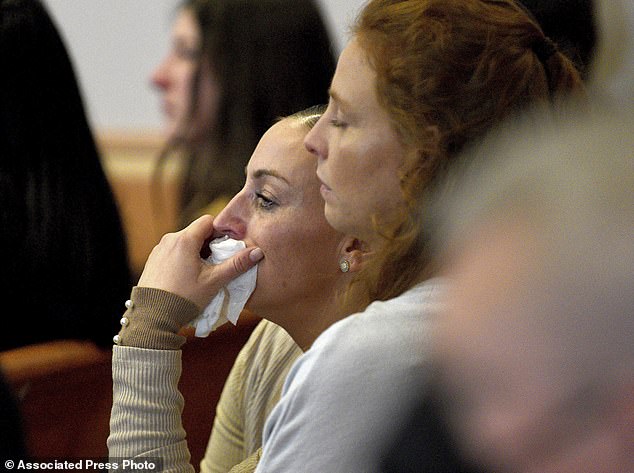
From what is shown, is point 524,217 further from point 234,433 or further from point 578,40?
point 578,40

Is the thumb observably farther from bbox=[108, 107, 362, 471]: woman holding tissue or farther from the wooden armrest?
the wooden armrest

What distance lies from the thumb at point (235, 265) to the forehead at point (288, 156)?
11 centimetres

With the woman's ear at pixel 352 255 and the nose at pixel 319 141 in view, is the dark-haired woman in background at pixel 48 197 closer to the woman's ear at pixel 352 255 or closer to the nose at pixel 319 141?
the woman's ear at pixel 352 255

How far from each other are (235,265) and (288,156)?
0.16 metres

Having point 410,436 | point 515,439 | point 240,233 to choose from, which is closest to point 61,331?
point 240,233

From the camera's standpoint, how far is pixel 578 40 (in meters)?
1.85

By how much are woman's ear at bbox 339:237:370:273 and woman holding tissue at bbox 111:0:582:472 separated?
3.2 inches

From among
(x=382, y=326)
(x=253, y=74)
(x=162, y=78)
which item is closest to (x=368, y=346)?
(x=382, y=326)

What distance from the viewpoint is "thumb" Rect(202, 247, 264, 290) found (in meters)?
1.27

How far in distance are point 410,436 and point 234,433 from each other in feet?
3.08

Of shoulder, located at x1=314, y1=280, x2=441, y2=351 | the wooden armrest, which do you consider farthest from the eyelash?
the wooden armrest

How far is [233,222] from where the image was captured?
1.34 meters

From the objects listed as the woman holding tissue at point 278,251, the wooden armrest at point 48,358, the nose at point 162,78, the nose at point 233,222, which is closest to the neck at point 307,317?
the woman holding tissue at point 278,251

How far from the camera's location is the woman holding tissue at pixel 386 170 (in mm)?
975
